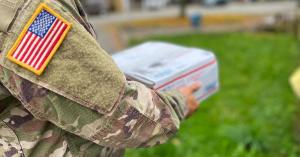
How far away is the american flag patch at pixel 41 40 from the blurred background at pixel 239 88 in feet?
7.49

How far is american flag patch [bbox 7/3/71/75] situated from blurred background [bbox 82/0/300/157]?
89.9 inches

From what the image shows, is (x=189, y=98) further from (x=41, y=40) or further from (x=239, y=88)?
(x=239, y=88)

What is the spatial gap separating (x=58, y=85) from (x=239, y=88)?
483cm

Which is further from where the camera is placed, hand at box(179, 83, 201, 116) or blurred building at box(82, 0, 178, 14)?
blurred building at box(82, 0, 178, 14)

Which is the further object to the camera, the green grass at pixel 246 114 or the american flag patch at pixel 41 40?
the green grass at pixel 246 114

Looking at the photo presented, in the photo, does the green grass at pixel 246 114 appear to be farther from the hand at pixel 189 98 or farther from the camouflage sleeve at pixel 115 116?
the camouflage sleeve at pixel 115 116

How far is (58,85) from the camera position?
1032 millimetres

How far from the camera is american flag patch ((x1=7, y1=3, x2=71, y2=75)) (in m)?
1.02

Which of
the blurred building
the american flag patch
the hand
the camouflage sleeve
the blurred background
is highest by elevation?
the american flag patch

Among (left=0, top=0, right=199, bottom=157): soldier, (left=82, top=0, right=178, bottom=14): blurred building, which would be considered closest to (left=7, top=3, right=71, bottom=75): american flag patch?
(left=0, top=0, right=199, bottom=157): soldier

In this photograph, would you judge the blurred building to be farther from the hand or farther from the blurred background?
the hand

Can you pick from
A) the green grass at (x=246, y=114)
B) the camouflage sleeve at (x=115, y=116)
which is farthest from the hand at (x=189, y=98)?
the green grass at (x=246, y=114)

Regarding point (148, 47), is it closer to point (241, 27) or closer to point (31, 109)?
point (31, 109)

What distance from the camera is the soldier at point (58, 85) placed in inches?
40.5
